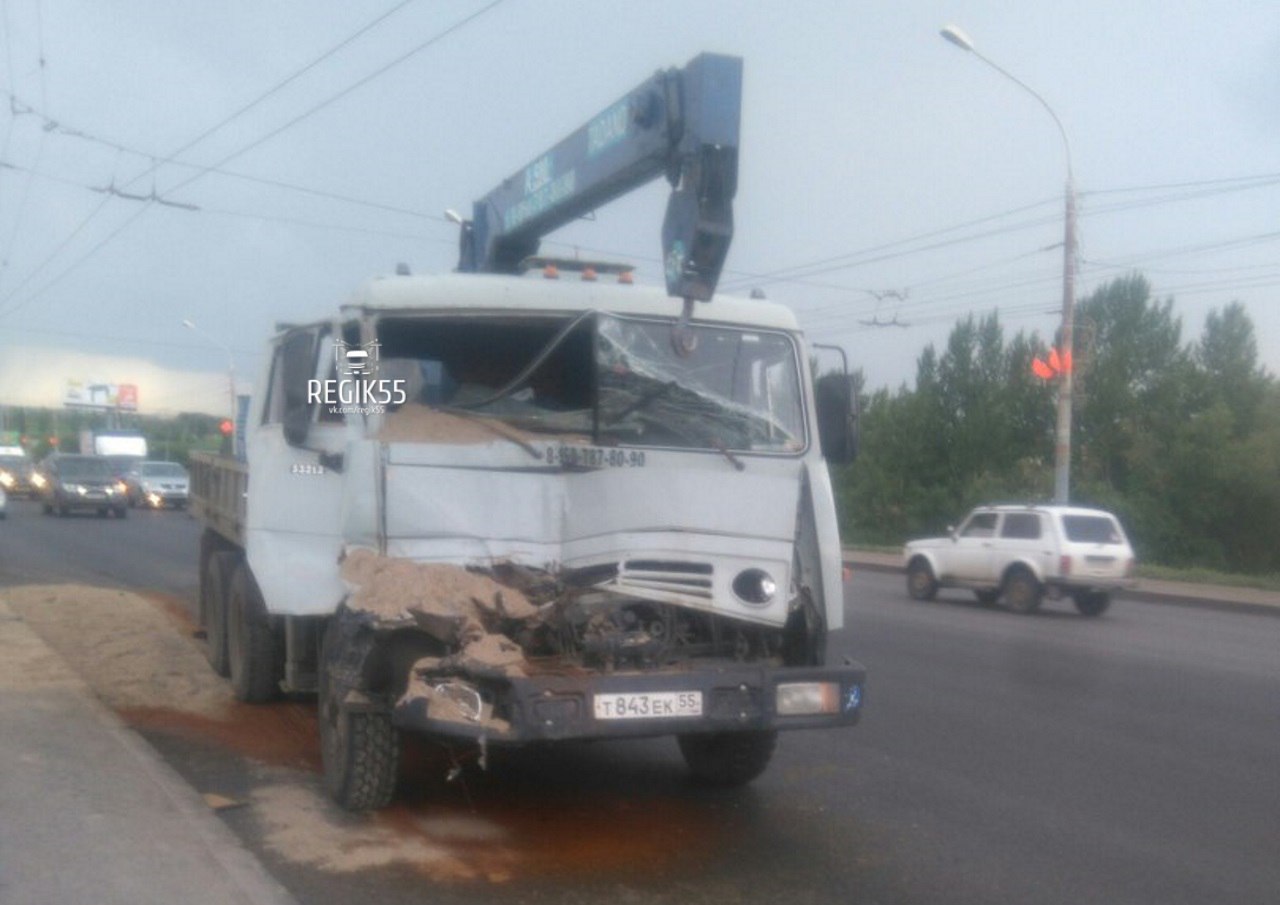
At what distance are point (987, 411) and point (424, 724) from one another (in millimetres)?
65455

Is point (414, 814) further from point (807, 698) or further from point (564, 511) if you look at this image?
point (807, 698)

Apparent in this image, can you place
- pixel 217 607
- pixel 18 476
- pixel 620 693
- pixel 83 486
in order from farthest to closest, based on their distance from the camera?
pixel 18 476, pixel 83 486, pixel 217 607, pixel 620 693

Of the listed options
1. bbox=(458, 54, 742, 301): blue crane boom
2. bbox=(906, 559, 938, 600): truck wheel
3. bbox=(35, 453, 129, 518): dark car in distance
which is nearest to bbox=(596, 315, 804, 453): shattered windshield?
bbox=(458, 54, 742, 301): blue crane boom

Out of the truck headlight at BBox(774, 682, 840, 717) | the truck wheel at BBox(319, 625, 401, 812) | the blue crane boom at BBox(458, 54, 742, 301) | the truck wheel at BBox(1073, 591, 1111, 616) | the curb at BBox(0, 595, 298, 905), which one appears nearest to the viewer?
the curb at BBox(0, 595, 298, 905)

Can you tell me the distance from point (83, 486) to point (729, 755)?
35.0m

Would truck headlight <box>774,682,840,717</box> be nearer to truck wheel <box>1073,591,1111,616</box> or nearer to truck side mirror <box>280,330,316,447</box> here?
truck side mirror <box>280,330,316,447</box>

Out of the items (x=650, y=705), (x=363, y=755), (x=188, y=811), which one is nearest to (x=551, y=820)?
(x=363, y=755)

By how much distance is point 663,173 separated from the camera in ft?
31.1

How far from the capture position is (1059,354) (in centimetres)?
2828

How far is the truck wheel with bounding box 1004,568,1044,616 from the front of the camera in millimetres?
22016

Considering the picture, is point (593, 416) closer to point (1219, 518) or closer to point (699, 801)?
point (699, 801)

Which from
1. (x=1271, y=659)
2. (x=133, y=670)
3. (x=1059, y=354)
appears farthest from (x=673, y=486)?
(x=1059, y=354)

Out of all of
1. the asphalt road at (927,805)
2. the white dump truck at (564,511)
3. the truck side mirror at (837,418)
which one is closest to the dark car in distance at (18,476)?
the asphalt road at (927,805)

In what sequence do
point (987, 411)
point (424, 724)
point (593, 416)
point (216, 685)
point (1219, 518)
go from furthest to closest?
point (987, 411) → point (1219, 518) → point (216, 685) → point (593, 416) → point (424, 724)
